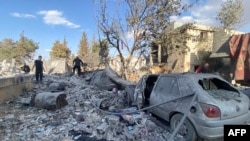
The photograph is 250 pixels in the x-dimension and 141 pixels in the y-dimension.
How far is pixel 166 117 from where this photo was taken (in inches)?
229

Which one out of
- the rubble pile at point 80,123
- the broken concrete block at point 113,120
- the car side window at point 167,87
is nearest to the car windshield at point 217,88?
the car side window at point 167,87

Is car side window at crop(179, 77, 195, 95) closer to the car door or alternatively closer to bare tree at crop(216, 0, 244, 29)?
the car door

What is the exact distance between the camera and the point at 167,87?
605 cm

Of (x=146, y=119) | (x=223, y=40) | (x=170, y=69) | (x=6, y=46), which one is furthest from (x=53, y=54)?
(x=146, y=119)

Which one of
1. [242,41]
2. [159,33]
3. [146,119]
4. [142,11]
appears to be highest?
[142,11]

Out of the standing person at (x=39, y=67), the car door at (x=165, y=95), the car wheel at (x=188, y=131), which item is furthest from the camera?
the standing person at (x=39, y=67)

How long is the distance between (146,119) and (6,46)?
154 ft

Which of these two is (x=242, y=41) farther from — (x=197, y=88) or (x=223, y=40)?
(x=197, y=88)

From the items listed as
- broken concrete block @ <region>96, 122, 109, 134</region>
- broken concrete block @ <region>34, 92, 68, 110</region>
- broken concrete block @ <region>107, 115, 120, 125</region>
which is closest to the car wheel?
broken concrete block @ <region>107, 115, 120, 125</region>

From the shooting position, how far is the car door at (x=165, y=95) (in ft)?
18.5

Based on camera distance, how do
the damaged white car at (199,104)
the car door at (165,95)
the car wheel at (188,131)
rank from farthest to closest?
the car door at (165,95), the car wheel at (188,131), the damaged white car at (199,104)

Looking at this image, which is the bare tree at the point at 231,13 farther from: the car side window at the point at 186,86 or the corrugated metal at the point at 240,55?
the car side window at the point at 186,86

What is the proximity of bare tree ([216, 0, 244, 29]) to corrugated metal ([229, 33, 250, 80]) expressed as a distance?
36.2 ft

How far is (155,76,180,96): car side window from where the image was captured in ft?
18.7
